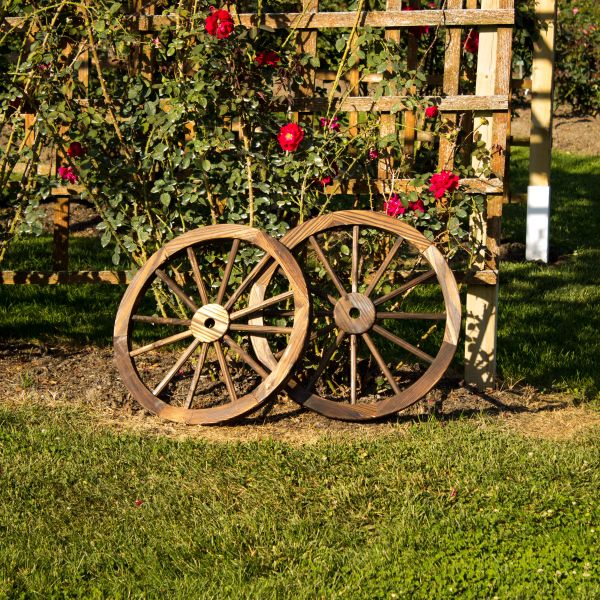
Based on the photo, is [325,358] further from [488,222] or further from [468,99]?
[468,99]

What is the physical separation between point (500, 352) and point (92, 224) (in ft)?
13.6

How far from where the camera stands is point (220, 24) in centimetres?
483

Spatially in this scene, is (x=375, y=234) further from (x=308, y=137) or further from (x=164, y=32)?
(x=164, y=32)

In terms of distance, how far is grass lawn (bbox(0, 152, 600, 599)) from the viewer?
11.5ft

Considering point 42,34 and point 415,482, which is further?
point 42,34

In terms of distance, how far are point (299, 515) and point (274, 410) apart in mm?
1128

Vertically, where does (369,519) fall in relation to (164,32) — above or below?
below

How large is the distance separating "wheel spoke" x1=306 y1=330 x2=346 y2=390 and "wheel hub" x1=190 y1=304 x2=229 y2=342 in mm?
430

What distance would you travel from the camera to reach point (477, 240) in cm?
527

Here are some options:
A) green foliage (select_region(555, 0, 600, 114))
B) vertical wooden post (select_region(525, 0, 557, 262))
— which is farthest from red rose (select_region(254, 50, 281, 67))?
green foliage (select_region(555, 0, 600, 114))

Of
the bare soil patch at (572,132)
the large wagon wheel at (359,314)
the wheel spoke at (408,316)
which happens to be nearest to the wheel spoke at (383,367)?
the large wagon wheel at (359,314)

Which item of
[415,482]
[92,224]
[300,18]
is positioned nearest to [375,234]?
[300,18]

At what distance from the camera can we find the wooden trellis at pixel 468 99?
5.09 meters

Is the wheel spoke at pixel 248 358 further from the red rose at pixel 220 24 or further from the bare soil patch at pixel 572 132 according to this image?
the bare soil patch at pixel 572 132
